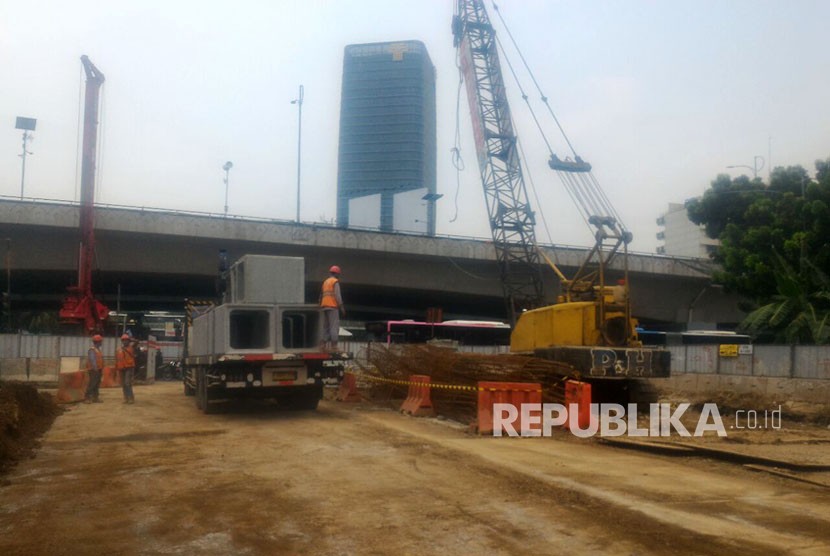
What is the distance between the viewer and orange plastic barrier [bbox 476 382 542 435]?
14648mm

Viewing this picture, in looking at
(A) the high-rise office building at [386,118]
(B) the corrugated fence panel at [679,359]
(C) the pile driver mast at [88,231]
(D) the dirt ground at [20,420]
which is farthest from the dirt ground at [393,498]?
(A) the high-rise office building at [386,118]

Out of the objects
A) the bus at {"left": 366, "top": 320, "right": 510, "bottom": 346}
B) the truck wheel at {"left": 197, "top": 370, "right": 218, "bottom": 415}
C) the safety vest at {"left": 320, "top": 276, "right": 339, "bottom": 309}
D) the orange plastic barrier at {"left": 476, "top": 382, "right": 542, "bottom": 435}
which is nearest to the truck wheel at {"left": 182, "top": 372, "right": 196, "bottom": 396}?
the truck wheel at {"left": 197, "top": 370, "right": 218, "bottom": 415}

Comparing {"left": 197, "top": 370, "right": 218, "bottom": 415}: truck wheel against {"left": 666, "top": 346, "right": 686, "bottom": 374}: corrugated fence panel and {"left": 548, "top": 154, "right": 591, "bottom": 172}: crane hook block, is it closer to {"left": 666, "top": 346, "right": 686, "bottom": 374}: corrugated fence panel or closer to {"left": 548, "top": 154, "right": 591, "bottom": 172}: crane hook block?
{"left": 666, "top": 346, "right": 686, "bottom": 374}: corrugated fence panel

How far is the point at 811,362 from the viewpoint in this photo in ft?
73.1

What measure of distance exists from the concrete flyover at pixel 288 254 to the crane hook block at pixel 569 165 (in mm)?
6524

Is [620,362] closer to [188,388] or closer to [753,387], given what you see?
[753,387]

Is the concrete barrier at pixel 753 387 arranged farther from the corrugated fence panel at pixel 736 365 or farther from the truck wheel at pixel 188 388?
the truck wheel at pixel 188 388

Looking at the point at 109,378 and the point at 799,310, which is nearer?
the point at 799,310

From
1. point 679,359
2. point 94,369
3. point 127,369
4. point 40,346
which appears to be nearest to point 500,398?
point 127,369

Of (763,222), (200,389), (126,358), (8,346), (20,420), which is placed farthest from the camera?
(763,222)

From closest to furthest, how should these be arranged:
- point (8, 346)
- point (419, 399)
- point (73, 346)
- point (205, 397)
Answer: point (205, 397), point (419, 399), point (8, 346), point (73, 346)

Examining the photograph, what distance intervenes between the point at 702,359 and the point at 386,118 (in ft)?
389

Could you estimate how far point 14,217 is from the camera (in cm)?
3403

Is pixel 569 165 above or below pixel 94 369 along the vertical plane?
above
